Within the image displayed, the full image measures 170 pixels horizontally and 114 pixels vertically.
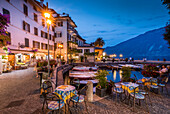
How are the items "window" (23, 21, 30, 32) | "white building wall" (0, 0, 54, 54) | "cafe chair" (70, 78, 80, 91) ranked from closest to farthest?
"cafe chair" (70, 78, 80, 91), "white building wall" (0, 0, 54, 54), "window" (23, 21, 30, 32)

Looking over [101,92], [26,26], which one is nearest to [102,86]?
[101,92]

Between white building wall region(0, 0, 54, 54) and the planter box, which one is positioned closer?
the planter box

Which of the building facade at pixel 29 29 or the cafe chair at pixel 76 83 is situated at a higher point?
the building facade at pixel 29 29

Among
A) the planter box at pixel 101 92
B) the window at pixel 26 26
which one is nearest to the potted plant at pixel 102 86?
the planter box at pixel 101 92

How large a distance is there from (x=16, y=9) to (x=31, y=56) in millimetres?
8900

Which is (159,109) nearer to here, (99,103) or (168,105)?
(168,105)

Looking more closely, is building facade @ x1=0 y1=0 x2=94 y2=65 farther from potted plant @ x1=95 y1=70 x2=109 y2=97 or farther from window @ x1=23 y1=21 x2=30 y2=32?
potted plant @ x1=95 y1=70 x2=109 y2=97

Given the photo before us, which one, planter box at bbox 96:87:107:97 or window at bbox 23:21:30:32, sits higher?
window at bbox 23:21:30:32

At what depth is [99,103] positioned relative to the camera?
435 cm

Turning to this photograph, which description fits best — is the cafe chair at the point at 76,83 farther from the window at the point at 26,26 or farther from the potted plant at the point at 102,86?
the window at the point at 26,26

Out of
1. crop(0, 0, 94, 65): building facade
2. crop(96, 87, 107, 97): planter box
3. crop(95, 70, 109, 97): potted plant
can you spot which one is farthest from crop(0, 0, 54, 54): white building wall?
crop(96, 87, 107, 97): planter box

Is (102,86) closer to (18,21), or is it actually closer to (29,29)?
(18,21)

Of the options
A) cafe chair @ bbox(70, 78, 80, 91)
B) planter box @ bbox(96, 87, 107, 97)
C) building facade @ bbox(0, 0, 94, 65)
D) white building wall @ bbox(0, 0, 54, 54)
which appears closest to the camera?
cafe chair @ bbox(70, 78, 80, 91)

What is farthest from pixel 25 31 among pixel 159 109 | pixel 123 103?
pixel 159 109
